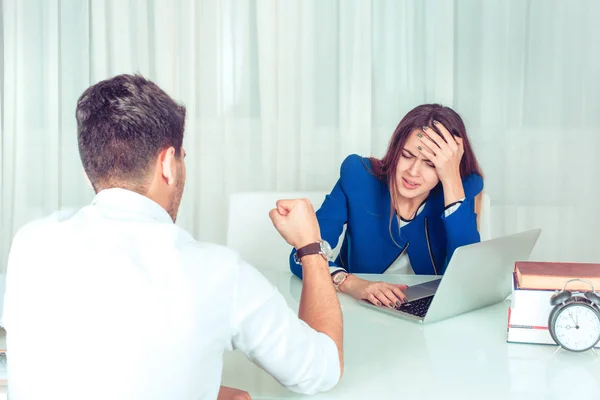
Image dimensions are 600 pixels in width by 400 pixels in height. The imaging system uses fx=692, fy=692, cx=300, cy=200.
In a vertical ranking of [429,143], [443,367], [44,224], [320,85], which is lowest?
[443,367]

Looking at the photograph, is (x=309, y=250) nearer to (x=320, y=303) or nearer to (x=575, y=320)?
(x=320, y=303)

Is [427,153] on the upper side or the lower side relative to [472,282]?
upper

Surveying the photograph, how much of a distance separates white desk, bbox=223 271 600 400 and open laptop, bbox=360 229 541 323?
0.04 meters

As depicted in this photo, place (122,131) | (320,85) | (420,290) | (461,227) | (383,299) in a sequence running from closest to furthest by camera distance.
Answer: (122,131), (383,299), (420,290), (461,227), (320,85)

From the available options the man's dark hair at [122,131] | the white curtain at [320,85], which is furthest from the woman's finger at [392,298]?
the white curtain at [320,85]

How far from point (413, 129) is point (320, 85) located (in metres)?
1.05

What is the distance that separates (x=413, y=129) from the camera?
2078 millimetres

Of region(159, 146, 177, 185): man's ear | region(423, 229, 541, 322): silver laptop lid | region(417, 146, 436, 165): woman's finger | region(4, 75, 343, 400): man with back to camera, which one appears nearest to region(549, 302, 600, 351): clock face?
region(423, 229, 541, 322): silver laptop lid

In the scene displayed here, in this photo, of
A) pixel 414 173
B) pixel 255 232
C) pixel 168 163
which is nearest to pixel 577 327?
pixel 168 163

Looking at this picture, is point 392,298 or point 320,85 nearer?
point 392,298

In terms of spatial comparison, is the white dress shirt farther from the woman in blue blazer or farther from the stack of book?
the woman in blue blazer

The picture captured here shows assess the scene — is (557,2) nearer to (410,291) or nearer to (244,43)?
(244,43)

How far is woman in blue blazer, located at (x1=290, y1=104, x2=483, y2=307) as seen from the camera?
2033 millimetres

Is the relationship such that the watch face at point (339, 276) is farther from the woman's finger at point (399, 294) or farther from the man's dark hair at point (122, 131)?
the man's dark hair at point (122, 131)
